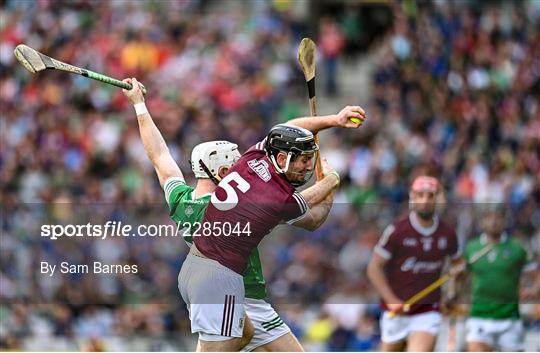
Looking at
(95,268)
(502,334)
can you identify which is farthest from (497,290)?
(95,268)

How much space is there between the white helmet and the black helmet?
0.48 m

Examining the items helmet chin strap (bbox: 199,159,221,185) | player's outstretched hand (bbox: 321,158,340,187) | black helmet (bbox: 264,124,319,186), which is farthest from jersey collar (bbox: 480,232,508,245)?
black helmet (bbox: 264,124,319,186)

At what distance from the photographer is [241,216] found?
8633mm

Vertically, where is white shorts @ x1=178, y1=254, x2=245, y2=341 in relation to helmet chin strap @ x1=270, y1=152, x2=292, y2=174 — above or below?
below

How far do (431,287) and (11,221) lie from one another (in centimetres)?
425

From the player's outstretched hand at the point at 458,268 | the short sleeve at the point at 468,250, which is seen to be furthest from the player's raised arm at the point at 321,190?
the short sleeve at the point at 468,250

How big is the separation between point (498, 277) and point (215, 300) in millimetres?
4064

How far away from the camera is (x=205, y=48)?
19.3m

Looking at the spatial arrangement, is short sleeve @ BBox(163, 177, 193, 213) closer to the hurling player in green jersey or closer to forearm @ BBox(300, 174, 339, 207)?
the hurling player in green jersey

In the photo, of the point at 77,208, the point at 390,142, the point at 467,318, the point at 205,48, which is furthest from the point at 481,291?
the point at 205,48

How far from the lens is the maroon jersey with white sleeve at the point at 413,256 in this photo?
11484 mm

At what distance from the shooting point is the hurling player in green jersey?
9.03 metres

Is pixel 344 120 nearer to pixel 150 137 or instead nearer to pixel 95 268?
pixel 150 137

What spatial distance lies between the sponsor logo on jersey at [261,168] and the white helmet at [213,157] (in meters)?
0.41
